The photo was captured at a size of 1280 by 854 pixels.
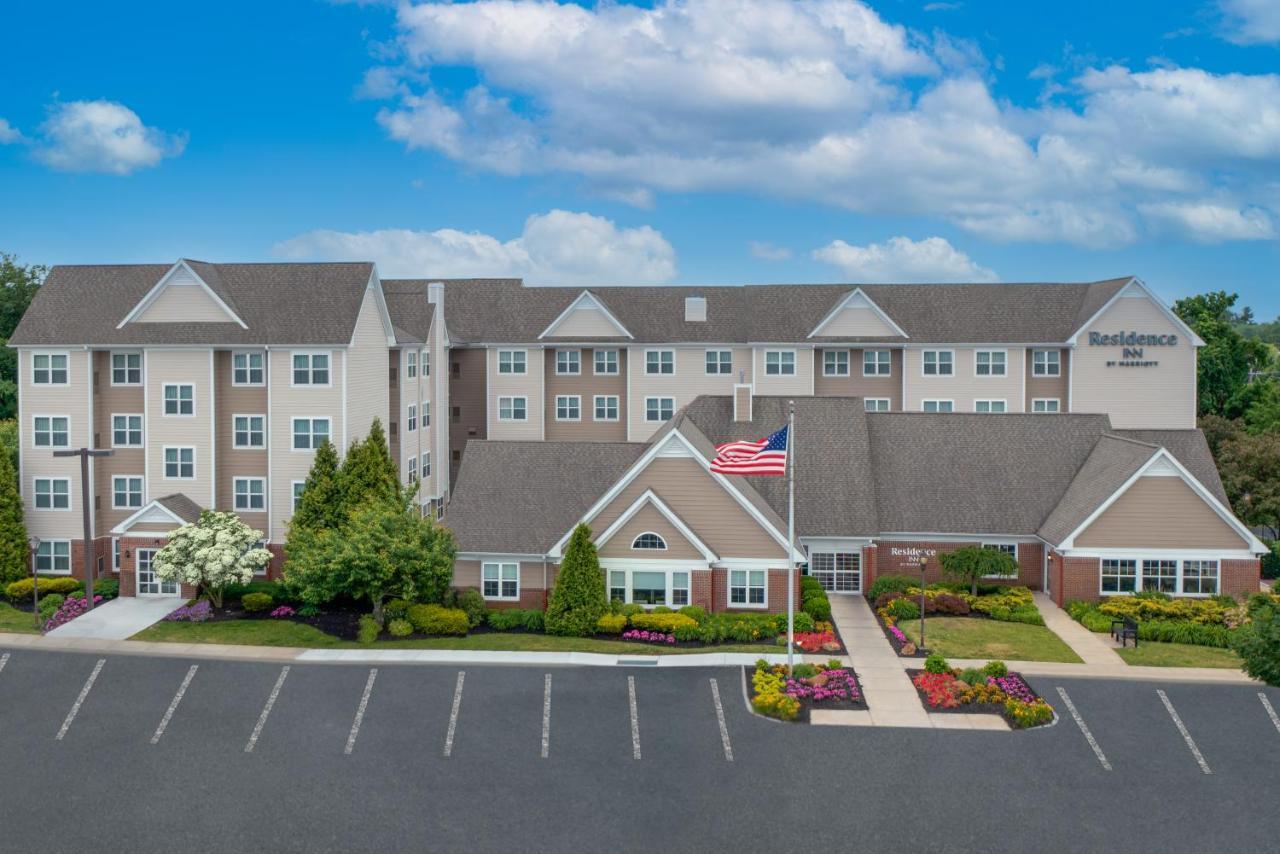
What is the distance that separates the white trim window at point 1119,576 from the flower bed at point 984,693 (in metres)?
10.8

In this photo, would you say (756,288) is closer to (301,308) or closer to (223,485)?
(301,308)

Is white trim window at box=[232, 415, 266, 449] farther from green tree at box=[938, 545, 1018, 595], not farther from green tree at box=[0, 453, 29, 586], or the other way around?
green tree at box=[938, 545, 1018, 595]

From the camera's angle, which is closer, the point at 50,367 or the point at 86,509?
the point at 86,509

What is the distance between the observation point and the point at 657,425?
6481 centimetres

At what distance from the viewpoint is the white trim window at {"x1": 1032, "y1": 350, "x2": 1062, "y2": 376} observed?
2474 inches

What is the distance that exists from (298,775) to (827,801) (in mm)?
12208

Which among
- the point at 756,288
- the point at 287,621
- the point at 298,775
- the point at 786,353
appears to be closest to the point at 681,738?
the point at 298,775

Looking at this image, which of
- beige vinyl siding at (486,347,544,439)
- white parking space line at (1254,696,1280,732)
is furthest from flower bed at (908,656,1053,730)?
beige vinyl siding at (486,347,544,439)

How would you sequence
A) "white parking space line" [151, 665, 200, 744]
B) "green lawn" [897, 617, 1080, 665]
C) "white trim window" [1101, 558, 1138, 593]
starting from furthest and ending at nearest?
"white trim window" [1101, 558, 1138, 593] < "green lawn" [897, 617, 1080, 665] < "white parking space line" [151, 665, 200, 744]

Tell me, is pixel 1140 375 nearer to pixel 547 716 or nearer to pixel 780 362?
pixel 780 362

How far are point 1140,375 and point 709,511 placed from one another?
112 ft

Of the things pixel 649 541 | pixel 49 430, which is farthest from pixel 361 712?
pixel 49 430

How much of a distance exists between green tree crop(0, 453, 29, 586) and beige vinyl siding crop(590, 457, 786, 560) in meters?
26.1

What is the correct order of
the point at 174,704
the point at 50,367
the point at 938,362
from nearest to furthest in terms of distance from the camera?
the point at 174,704 < the point at 50,367 < the point at 938,362
